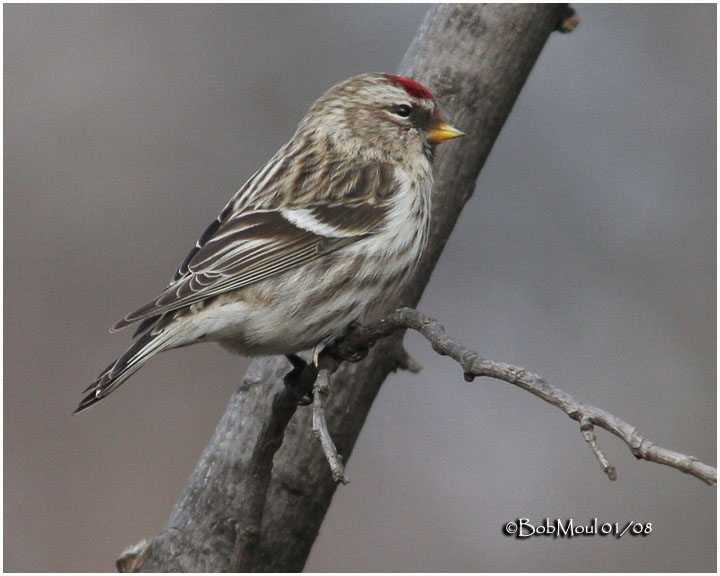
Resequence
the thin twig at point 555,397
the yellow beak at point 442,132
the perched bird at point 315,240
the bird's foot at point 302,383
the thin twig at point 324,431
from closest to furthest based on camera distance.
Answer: the thin twig at point 555,397
the thin twig at point 324,431
the bird's foot at point 302,383
the perched bird at point 315,240
the yellow beak at point 442,132

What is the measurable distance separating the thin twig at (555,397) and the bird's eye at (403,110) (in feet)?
3.31

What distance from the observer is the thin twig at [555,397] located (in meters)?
1.43

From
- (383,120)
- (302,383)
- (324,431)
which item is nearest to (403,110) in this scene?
(383,120)

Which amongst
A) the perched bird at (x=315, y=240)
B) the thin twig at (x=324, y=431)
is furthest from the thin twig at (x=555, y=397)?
the perched bird at (x=315, y=240)

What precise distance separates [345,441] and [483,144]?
3.37ft

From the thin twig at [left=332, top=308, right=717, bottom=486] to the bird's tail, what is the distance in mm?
558

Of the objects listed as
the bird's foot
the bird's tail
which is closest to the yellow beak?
the bird's foot

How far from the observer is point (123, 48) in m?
5.12

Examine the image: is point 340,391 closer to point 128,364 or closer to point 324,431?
point 128,364

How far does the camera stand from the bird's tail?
7.55 feet

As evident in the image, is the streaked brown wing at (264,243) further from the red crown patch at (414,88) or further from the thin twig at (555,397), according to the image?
the thin twig at (555,397)

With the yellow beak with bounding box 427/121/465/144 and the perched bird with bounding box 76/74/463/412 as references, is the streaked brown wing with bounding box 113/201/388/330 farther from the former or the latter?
the yellow beak with bounding box 427/121/465/144

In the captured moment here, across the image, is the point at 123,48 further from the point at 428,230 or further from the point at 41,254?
the point at 428,230

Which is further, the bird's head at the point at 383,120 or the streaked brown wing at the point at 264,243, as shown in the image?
the bird's head at the point at 383,120
